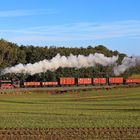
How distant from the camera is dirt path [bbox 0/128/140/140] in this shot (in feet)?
72.6

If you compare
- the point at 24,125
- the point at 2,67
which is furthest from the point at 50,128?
the point at 2,67

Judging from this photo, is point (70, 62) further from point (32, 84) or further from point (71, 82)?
point (71, 82)

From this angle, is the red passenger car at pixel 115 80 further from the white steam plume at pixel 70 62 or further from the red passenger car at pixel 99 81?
the white steam plume at pixel 70 62

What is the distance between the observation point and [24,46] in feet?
493

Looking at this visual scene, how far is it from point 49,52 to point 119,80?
23.9 m

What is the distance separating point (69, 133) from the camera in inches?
934

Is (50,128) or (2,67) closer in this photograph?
(50,128)

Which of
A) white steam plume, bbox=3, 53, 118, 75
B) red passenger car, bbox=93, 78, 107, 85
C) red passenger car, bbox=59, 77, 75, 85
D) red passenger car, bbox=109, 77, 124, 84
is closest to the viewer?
white steam plume, bbox=3, 53, 118, 75

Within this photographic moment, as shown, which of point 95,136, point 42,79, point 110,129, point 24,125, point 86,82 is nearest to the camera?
point 95,136

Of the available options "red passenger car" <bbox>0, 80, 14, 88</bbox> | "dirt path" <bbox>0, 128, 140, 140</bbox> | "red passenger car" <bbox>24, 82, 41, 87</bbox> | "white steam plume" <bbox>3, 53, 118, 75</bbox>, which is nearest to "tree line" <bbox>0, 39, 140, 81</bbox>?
"red passenger car" <bbox>24, 82, 41, 87</bbox>

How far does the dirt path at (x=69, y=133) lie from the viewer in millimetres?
22141

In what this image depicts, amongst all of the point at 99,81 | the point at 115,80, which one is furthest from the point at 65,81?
the point at 115,80

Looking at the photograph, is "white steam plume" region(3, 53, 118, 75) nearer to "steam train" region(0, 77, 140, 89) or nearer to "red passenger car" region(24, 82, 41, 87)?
"steam train" region(0, 77, 140, 89)

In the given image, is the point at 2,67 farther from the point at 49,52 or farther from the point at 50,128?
the point at 50,128
